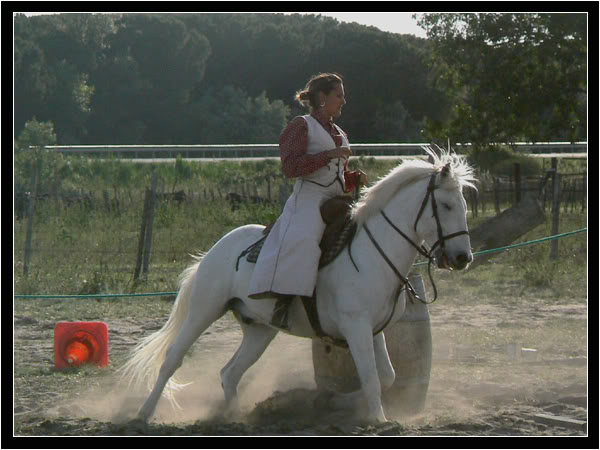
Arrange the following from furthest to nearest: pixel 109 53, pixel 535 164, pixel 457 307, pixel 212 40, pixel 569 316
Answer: pixel 212 40 → pixel 109 53 → pixel 535 164 → pixel 457 307 → pixel 569 316

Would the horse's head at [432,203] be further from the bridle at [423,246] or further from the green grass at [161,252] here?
the green grass at [161,252]

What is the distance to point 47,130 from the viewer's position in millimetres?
29188

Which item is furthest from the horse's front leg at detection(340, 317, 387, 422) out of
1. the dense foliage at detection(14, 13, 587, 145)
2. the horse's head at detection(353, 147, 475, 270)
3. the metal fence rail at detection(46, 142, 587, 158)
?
the metal fence rail at detection(46, 142, 587, 158)

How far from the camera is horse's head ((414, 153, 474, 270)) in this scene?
241 inches

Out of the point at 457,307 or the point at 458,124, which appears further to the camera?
the point at 458,124

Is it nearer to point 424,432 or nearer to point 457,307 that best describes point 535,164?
point 457,307

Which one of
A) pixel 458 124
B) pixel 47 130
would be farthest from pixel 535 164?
pixel 47 130

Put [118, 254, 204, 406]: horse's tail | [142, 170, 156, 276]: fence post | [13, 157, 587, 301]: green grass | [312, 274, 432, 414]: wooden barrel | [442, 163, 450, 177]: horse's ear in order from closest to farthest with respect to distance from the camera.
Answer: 1. [442, 163, 450, 177]: horse's ear
2. [312, 274, 432, 414]: wooden barrel
3. [118, 254, 204, 406]: horse's tail
4. [13, 157, 587, 301]: green grass
5. [142, 170, 156, 276]: fence post

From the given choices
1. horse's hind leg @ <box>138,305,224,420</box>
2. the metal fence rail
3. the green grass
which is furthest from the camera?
the metal fence rail

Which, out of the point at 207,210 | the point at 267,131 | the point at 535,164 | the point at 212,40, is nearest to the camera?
the point at 207,210

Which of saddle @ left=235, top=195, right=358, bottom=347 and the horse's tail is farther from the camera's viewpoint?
the horse's tail

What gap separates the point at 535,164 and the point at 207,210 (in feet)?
55.0

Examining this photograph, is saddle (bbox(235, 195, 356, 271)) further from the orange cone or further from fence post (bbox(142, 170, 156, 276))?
fence post (bbox(142, 170, 156, 276))

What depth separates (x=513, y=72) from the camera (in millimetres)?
21859
